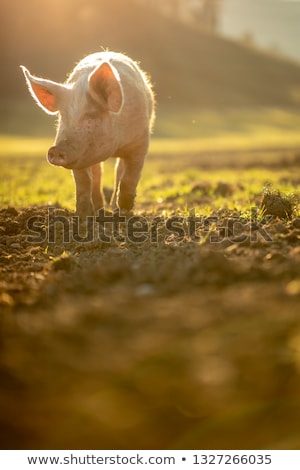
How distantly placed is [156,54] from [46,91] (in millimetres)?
64412

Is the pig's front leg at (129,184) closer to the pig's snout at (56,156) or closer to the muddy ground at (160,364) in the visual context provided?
the pig's snout at (56,156)

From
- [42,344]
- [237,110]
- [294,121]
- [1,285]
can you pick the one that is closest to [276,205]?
[1,285]

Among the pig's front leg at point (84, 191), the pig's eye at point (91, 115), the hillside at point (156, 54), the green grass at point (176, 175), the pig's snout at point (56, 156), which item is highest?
the hillside at point (156, 54)

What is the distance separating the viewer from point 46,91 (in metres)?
6.79

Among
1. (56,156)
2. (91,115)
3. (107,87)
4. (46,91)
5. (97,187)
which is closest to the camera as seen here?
(56,156)

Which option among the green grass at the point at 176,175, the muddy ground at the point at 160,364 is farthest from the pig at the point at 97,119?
the muddy ground at the point at 160,364

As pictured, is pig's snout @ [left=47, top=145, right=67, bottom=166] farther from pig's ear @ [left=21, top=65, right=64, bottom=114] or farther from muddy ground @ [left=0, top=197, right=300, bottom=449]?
muddy ground @ [left=0, top=197, right=300, bottom=449]

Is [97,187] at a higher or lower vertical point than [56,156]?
higher

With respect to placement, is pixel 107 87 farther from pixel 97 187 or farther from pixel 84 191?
pixel 97 187

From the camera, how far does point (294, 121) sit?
52.8 meters

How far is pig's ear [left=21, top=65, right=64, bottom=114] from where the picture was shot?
6641mm

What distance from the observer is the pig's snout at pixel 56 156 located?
6086 mm

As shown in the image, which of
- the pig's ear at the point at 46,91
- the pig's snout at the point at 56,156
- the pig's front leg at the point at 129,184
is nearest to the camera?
the pig's snout at the point at 56,156

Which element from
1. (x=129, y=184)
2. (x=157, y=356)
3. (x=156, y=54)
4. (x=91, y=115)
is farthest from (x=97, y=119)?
(x=156, y=54)
